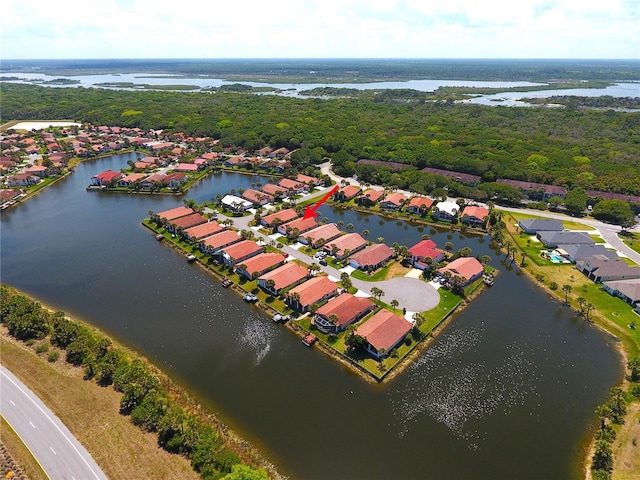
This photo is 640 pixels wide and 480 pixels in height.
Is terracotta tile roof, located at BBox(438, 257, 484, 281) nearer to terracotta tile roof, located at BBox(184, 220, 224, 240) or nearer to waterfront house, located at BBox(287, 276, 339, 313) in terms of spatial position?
waterfront house, located at BBox(287, 276, 339, 313)

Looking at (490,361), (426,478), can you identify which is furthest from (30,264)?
(490,361)

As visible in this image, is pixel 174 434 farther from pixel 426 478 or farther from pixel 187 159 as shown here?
pixel 187 159

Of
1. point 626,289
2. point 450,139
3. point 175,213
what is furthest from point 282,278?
point 450,139

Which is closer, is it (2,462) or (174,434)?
(2,462)

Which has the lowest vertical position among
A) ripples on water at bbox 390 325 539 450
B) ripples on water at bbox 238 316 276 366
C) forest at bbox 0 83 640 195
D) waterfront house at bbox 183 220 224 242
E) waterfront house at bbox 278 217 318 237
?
ripples on water at bbox 390 325 539 450

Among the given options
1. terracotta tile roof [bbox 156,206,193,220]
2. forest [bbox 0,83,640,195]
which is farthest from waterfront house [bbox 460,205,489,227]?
terracotta tile roof [bbox 156,206,193,220]

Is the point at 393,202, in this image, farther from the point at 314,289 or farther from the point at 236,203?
the point at 314,289

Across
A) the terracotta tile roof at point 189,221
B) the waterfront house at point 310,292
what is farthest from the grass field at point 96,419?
the terracotta tile roof at point 189,221
